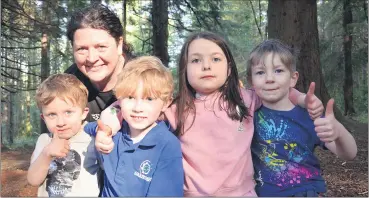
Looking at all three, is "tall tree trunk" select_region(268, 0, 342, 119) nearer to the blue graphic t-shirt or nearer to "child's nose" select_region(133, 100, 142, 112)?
the blue graphic t-shirt

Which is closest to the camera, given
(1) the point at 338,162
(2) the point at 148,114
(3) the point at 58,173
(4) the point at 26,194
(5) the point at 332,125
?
(5) the point at 332,125

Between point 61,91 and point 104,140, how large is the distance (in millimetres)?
452

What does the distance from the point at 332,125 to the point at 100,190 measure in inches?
54.1

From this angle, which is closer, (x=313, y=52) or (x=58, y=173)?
(x=58, y=173)

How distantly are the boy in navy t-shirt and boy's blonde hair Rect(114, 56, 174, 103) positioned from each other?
55 cm

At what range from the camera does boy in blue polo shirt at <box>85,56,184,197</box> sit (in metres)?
A: 1.93

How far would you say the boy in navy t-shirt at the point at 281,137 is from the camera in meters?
2.08

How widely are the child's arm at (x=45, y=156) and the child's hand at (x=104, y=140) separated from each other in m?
0.18

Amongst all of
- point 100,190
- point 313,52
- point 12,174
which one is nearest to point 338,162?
point 313,52

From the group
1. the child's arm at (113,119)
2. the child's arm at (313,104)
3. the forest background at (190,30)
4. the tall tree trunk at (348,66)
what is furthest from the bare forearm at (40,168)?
the tall tree trunk at (348,66)

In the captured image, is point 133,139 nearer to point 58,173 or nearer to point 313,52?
point 58,173

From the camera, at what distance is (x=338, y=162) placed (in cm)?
559

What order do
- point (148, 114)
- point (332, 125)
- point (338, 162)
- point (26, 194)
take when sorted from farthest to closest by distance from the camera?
point (338, 162), point (26, 194), point (148, 114), point (332, 125)

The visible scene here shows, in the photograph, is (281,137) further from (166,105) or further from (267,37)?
(267,37)
